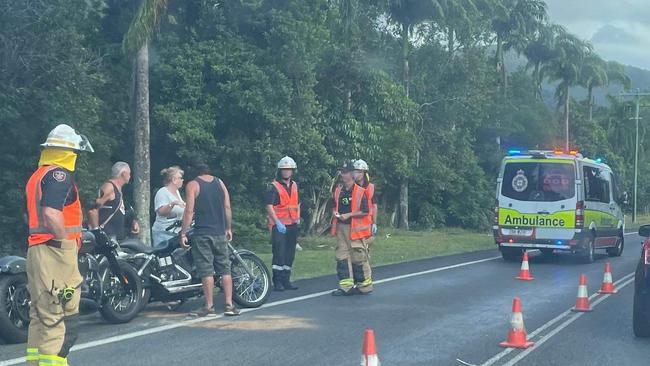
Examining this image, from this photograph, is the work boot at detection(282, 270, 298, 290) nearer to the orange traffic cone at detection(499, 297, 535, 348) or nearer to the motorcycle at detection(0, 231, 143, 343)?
the motorcycle at detection(0, 231, 143, 343)

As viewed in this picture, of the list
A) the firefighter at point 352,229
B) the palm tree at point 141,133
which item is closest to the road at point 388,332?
the firefighter at point 352,229

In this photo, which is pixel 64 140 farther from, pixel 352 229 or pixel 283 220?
pixel 283 220

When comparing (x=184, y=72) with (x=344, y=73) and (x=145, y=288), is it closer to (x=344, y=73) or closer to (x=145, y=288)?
(x=344, y=73)

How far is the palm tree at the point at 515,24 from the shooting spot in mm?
50438

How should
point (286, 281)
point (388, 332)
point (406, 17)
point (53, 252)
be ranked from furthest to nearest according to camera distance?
point (406, 17) → point (286, 281) → point (388, 332) → point (53, 252)

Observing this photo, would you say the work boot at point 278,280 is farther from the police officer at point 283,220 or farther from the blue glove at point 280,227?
the blue glove at point 280,227

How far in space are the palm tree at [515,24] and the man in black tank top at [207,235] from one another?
40621mm

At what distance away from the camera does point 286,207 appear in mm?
13320

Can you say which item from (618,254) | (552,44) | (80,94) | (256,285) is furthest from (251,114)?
(552,44)

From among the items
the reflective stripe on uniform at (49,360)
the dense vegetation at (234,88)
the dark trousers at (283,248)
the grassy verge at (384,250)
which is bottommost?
the grassy verge at (384,250)

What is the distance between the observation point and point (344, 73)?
27.9m

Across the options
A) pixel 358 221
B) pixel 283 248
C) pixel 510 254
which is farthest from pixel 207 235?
pixel 510 254

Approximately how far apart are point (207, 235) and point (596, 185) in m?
13.1

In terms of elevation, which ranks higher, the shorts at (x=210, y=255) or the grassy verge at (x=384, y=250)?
the shorts at (x=210, y=255)
